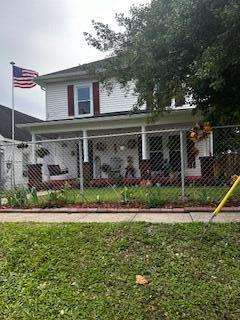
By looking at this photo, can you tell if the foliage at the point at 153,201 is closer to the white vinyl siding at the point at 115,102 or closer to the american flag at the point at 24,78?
the white vinyl siding at the point at 115,102

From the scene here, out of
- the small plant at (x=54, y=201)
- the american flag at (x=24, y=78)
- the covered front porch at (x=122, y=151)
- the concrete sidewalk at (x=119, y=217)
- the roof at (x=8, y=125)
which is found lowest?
the concrete sidewalk at (x=119, y=217)

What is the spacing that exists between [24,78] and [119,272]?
1908cm

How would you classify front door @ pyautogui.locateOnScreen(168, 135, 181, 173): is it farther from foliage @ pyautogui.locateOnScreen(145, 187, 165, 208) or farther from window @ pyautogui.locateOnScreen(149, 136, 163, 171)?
foliage @ pyautogui.locateOnScreen(145, 187, 165, 208)

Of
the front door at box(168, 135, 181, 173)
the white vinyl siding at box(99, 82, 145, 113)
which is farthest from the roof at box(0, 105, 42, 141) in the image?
the front door at box(168, 135, 181, 173)

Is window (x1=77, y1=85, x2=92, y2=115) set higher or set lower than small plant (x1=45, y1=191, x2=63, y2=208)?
higher

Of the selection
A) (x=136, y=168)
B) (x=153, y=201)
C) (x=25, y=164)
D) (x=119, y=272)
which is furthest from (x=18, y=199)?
(x=136, y=168)

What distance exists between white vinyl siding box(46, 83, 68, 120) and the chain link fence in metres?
1.59

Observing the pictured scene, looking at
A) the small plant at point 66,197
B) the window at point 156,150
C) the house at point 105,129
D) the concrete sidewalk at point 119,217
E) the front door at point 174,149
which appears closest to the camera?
the concrete sidewalk at point 119,217

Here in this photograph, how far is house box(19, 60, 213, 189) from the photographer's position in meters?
17.4

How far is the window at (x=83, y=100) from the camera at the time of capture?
20.2m

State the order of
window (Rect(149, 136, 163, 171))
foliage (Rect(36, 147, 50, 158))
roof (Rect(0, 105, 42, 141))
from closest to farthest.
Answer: window (Rect(149, 136, 163, 171)) → foliage (Rect(36, 147, 50, 158)) → roof (Rect(0, 105, 42, 141))

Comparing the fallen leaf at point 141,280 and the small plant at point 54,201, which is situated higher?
the small plant at point 54,201

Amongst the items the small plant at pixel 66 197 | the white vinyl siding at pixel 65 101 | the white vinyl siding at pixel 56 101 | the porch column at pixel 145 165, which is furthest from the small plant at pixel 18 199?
the white vinyl siding at pixel 56 101

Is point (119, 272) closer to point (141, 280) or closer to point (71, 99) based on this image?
point (141, 280)
